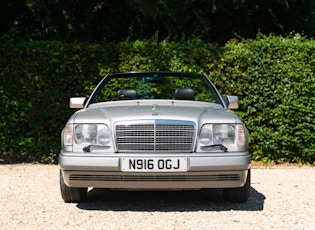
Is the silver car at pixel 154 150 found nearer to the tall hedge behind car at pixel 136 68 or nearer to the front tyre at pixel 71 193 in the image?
the front tyre at pixel 71 193

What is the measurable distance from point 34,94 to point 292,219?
6622 mm

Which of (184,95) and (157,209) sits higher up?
(184,95)

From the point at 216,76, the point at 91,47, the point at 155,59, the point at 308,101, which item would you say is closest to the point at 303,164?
the point at 308,101

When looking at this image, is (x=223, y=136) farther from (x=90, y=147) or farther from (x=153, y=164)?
(x=90, y=147)

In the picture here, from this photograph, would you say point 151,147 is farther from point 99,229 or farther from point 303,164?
point 303,164

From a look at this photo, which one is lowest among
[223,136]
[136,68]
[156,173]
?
[156,173]

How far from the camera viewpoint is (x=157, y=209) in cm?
623

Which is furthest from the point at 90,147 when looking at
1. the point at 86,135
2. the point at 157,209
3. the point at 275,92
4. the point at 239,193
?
the point at 275,92

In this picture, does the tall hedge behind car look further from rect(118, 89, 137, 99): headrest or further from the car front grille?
the car front grille

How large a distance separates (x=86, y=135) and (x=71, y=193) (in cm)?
83

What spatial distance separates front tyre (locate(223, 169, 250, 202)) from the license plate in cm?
102

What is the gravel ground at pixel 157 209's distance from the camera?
5492mm

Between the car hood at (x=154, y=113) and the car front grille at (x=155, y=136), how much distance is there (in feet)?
0.22

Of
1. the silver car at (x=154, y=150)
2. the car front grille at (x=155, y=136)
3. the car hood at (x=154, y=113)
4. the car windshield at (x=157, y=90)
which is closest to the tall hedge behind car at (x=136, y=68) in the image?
the car windshield at (x=157, y=90)
